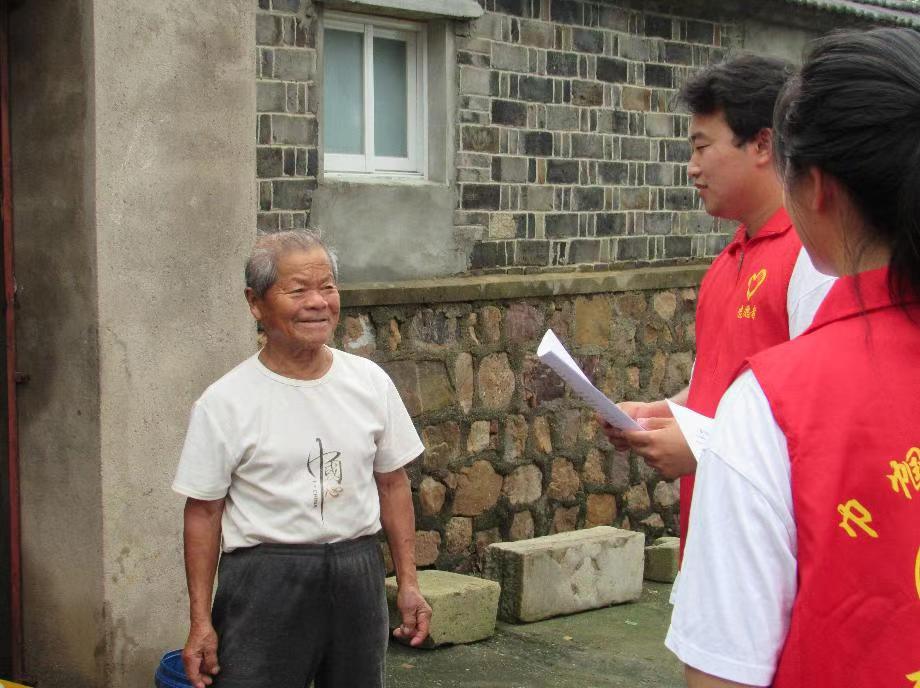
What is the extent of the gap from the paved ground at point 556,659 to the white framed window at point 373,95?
2616 millimetres

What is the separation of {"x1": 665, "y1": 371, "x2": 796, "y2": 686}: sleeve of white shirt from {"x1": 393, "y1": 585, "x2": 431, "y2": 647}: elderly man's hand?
2159mm

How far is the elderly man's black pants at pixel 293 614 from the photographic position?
3457 millimetres

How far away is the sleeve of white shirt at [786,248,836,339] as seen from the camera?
303 cm

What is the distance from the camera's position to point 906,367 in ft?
5.43

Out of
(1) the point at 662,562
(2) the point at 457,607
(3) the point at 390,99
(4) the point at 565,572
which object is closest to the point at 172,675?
(2) the point at 457,607

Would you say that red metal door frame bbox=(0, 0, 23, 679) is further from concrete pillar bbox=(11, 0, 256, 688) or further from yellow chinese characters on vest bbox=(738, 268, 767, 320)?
yellow chinese characters on vest bbox=(738, 268, 767, 320)

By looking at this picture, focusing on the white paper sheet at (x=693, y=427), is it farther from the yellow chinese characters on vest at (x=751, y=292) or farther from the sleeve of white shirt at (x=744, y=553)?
the sleeve of white shirt at (x=744, y=553)

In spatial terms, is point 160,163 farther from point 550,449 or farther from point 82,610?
point 550,449

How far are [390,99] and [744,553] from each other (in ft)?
20.8

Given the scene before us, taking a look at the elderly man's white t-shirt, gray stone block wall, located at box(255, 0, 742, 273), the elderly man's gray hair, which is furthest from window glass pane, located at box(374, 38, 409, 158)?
the elderly man's white t-shirt

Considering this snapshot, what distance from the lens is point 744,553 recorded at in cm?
161

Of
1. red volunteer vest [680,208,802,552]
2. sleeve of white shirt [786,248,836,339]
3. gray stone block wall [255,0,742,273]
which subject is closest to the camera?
sleeve of white shirt [786,248,836,339]

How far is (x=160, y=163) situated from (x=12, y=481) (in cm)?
130

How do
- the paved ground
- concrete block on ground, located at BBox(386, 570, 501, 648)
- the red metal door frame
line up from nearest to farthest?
the red metal door frame
the paved ground
concrete block on ground, located at BBox(386, 570, 501, 648)
